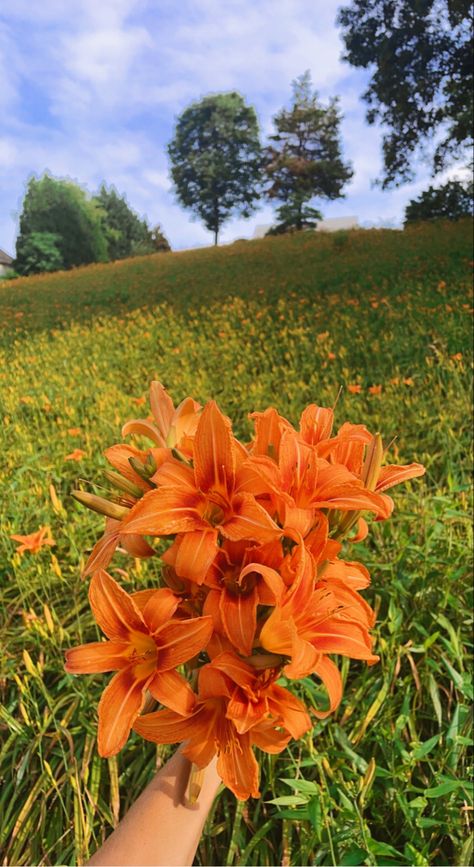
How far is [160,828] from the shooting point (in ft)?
A: 2.09

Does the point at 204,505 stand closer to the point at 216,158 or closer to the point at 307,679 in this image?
the point at 307,679

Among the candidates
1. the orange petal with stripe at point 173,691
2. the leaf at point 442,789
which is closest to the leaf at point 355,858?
the leaf at point 442,789

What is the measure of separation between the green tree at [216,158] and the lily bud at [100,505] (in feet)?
97.0

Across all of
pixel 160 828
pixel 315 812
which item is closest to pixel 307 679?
pixel 315 812

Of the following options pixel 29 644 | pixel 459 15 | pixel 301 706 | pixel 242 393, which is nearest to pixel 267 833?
pixel 29 644

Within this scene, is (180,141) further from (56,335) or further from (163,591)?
(163,591)

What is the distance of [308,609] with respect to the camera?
1.56ft

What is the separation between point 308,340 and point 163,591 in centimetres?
385

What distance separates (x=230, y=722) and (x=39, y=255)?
2092 centimetres

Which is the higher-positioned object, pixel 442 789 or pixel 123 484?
pixel 123 484

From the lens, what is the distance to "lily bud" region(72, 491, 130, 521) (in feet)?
1.66

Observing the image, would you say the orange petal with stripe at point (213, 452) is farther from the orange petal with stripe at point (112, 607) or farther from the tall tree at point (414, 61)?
the tall tree at point (414, 61)

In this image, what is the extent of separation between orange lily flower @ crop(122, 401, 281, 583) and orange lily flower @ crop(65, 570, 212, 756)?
0.16 feet

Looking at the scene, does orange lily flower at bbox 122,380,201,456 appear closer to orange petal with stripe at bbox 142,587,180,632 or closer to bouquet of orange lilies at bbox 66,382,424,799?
bouquet of orange lilies at bbox 66,382,424,799
